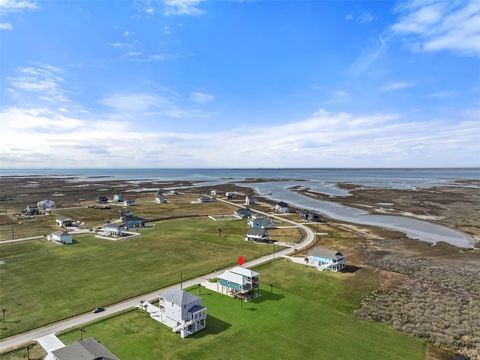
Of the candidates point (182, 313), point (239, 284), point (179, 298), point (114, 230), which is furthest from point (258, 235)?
point (182, 313)

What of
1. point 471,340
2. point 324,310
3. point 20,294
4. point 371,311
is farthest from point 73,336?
point 471,340

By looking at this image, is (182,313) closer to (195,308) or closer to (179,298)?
(195,308)

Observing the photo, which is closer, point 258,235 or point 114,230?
point 258,235

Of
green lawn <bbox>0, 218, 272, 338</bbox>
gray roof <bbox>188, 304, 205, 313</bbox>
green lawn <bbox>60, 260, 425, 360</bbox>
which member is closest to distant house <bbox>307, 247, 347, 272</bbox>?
green lawn <bbox>60, 260, 425, 360</bbox>

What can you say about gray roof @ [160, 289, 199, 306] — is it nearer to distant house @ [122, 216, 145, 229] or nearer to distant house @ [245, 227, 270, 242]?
distant house @ [245, 227, 270, 242]

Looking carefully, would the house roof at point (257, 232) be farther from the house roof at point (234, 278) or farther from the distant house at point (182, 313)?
the distant house at point (182, 313)

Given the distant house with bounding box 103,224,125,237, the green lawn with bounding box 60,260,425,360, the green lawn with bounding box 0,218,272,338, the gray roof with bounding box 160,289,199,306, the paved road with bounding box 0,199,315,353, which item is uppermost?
the gray roof with bounding box 160,289,199,306

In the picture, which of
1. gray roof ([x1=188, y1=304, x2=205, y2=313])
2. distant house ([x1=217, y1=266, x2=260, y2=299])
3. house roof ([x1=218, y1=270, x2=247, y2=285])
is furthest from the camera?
house roof ([x1=218, y1=270, x2=247, y2=285])
